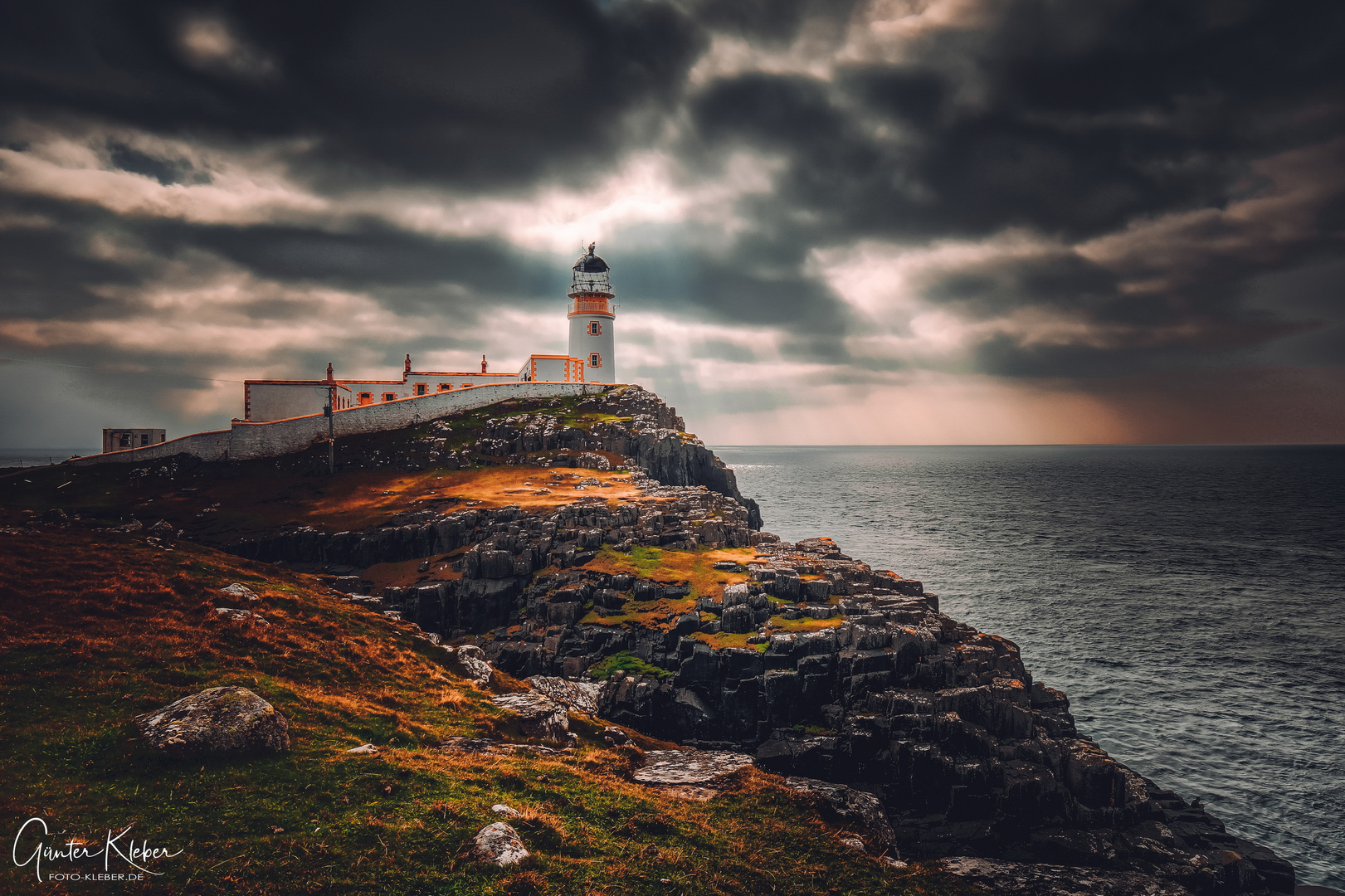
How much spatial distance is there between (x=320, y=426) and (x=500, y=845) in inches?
3021

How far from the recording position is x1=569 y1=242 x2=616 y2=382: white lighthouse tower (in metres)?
95.8

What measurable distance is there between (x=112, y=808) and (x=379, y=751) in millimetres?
5897

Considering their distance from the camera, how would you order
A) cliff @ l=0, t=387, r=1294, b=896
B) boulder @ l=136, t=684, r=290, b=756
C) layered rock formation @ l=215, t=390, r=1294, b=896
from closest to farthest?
1. boulder @ l=136, t=684, r=290, b=756
2. layered rock formation @ l=215, t=390, r=1294, b=896
3. cliff @ l=0, t=387, r=1294, b=896

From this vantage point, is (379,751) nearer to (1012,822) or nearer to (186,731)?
(186,731)

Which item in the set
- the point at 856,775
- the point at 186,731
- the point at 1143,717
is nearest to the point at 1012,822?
the point at 856,775

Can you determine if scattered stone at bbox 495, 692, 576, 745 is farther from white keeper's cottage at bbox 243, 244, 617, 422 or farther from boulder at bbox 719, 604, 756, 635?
white keeper's cottage at bbox 243, 244, 617, 422

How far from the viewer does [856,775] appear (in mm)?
29047

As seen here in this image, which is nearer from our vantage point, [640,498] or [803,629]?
[803,629]

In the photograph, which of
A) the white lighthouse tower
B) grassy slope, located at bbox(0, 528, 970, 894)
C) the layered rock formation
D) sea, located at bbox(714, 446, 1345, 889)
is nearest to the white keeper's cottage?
the white lighthouse tower

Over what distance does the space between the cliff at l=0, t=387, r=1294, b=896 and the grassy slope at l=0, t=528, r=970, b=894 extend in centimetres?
700

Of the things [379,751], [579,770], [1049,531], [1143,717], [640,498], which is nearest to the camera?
[379,751]

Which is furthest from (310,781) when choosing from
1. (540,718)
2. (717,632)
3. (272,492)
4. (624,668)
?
(272,492)

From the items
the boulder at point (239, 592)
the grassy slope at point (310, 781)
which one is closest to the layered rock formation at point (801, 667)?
the grassy slope at point (310, 781)

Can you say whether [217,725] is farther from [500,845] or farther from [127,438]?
[127,438]
